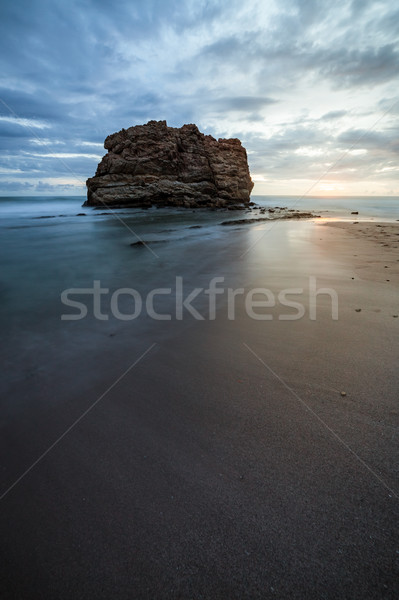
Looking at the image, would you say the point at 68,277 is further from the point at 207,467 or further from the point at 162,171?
the point at 162,171

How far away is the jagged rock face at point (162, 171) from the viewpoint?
3450 centimetres

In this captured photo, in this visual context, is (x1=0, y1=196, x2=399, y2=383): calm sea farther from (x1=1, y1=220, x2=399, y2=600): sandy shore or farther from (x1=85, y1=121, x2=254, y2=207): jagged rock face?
(x1=85, y1=121, x2=254, y2=207): jagged rock face

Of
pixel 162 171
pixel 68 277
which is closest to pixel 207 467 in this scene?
pixel 68 277

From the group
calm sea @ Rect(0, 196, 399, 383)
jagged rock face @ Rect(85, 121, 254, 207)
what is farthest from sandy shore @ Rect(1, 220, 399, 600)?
jagged rock face @ Rect(85, 121, 254, 207)

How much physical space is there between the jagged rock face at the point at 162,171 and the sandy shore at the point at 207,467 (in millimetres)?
34767

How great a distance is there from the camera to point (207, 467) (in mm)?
1560

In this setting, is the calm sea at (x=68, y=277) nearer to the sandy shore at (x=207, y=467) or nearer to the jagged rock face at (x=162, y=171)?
the sandy shore at (x=207, y=467)

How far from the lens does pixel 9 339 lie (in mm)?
3203

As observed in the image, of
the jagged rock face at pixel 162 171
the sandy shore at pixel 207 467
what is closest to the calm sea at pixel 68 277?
the sandy shore at pixel 207 467

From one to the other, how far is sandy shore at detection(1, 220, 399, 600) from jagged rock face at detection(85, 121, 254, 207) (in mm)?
34767

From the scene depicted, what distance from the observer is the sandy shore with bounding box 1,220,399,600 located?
3.73 feet

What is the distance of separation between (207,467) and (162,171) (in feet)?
130

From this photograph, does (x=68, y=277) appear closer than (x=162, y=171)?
Yes

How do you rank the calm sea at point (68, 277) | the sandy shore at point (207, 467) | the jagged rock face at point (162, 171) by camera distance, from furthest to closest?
1. the jagged rock face at point (162, 171)
2. the calm sea at point (68, 277)
3. the sandy shore at point (207, 467)
